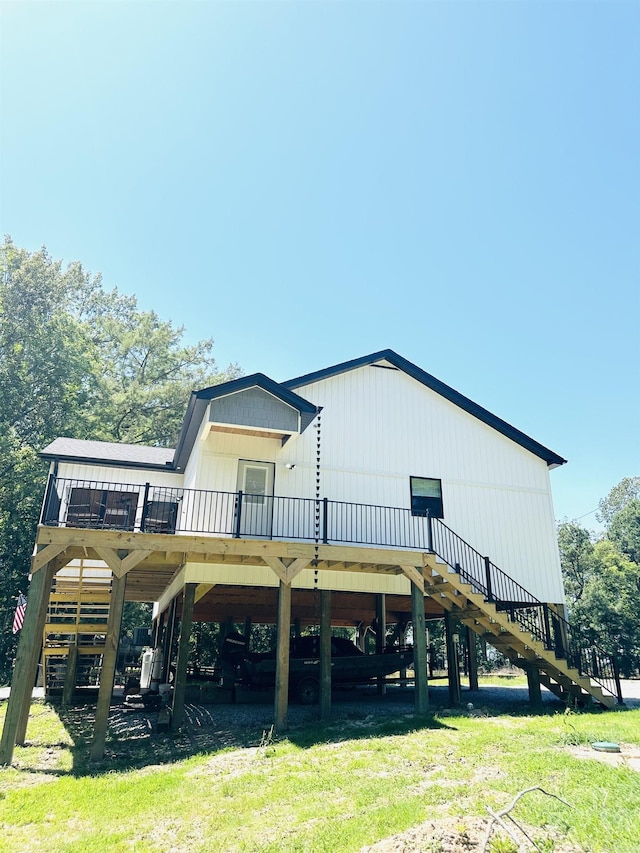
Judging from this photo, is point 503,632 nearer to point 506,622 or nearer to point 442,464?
point 506,622

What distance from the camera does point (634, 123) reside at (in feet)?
37.9

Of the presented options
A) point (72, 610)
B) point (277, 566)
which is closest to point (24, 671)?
point (277, 566)

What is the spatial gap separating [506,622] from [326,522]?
14.9 feet

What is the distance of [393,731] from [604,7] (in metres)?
13.6

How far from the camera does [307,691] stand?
14.4 meters

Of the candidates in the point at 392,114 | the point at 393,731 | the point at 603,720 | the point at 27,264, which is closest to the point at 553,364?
the point at 392,114

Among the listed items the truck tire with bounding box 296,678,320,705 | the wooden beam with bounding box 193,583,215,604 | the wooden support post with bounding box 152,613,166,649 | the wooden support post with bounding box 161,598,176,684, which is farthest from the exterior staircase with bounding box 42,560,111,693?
the truck tire with bounding box 296,678,320,705

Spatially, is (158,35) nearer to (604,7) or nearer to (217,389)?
(217,389)

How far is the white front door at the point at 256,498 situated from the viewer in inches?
528

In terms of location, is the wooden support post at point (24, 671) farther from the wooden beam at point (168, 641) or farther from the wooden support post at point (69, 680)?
the wooden beam at point (168, 641)

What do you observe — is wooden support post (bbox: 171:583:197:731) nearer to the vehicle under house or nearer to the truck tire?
the vehicle under house

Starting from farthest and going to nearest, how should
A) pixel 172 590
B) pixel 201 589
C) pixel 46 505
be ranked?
pixel 172 590, pixel 201 589, pixel 46 505

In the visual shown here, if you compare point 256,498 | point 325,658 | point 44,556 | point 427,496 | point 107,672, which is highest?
point 427,496

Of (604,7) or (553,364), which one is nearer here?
(604,7)
